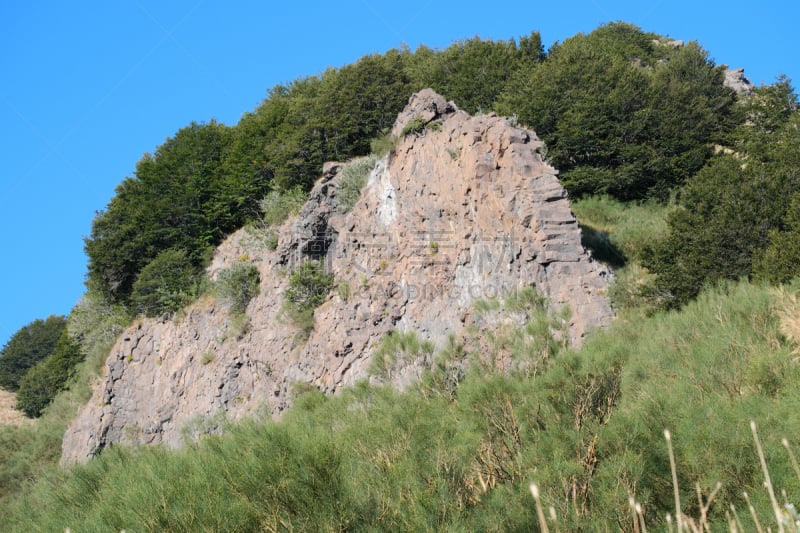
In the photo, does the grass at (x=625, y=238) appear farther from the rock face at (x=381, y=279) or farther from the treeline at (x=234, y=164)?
the treeline at (x=234, y=164)

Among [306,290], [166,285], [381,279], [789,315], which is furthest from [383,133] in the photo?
[789,315]

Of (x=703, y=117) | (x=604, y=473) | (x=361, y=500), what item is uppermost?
(x=703, y=117)

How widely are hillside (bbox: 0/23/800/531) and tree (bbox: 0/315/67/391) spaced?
392 inches

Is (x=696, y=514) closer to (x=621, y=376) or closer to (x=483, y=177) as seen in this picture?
(x=621, y=376)

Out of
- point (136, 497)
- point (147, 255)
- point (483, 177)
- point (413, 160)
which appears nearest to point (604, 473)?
point (136, 497)

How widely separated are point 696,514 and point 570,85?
22.5 meters

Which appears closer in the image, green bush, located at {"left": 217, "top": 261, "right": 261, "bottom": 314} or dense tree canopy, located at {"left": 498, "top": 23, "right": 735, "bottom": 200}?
green bush, located at {"left": 217, "top": 261, "right": 261, "bottom": 314}

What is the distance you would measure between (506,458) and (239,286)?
1573 cm

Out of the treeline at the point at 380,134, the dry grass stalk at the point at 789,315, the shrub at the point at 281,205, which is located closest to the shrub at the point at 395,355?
the dry grass stalk at the point at 789,315

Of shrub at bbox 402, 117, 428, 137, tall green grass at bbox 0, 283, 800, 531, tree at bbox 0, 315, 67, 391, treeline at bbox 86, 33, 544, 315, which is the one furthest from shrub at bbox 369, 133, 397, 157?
tree at bbox 0, 315, 67, 391

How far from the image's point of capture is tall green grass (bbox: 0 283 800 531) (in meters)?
9.79

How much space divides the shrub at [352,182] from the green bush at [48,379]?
18608mm

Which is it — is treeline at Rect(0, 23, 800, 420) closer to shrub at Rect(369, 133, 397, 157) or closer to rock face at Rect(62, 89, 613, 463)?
rock face at Rect(62, 89, 613, 463)

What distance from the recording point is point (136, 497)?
9.51 m
